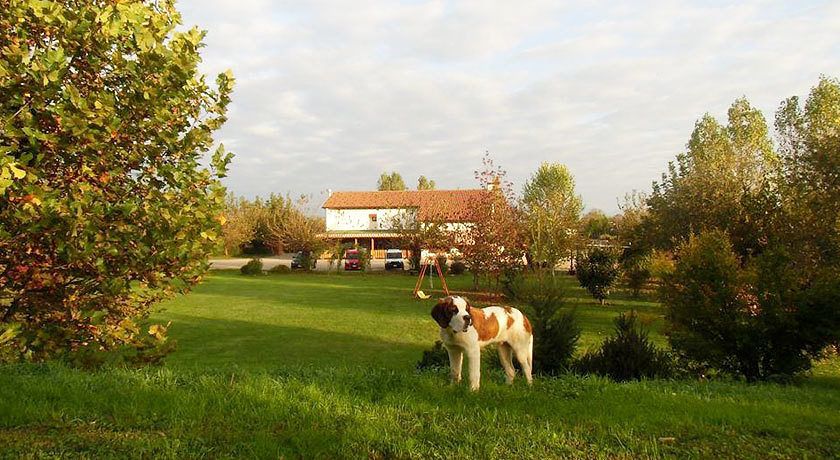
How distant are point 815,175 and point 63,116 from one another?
19.5 m

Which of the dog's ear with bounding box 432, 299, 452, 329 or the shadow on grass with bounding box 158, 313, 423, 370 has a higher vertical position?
the dog's ear with bounding box 432, 299, 452, 329

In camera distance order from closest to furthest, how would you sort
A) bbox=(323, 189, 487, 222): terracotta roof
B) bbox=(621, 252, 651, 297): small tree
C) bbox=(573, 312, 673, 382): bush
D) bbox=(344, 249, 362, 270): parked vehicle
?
bbox=(573, 312, 673, 382): bush
bbox=(621, 252, 651, 297): small tree
bbox=(344, 249, 362, 270): parked vehicle
bbox=(323, 189, 487, 222): terracotta roof

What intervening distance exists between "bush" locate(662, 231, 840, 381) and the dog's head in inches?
233

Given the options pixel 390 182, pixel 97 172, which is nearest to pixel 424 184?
pixel 390 182

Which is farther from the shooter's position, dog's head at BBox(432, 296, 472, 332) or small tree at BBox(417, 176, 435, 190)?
small tree at BBox(417, 176, 435, 190)

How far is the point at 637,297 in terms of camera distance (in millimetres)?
26844

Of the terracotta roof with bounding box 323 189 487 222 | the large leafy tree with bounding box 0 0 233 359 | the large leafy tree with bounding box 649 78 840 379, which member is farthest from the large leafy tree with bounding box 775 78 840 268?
the terracotta roof with bounding box 323 189 487 222

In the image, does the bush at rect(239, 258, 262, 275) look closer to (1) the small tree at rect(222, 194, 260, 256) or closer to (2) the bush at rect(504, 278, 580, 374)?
(1) the small tree at rect(222, 194, 260, 256)

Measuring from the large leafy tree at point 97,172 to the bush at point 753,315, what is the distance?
340 inches

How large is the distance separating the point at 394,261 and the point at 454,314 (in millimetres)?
40607

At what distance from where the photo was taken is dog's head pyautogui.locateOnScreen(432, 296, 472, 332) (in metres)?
5.42

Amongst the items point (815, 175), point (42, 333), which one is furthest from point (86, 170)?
point (815, 175)

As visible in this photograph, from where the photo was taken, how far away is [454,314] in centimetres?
547

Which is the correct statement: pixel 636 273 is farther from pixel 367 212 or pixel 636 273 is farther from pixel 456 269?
pixel 367 212
